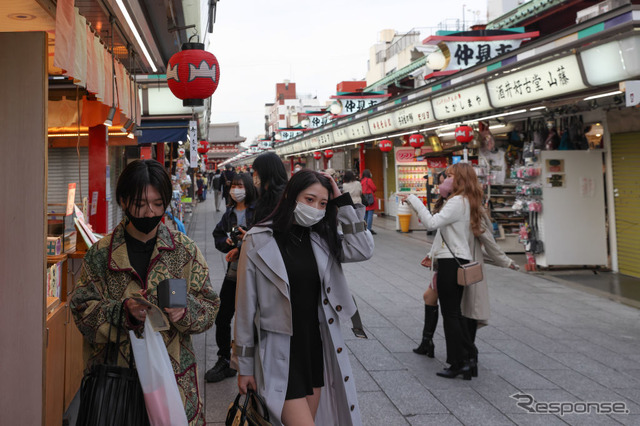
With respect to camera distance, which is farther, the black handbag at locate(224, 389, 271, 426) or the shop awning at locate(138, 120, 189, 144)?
the shop awning at locate(138, 120, 189, 144)

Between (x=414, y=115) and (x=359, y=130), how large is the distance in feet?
17.8

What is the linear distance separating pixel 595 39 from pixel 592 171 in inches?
174

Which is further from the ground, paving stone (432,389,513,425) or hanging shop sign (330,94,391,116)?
hanging shop sign (330,94,391,116)

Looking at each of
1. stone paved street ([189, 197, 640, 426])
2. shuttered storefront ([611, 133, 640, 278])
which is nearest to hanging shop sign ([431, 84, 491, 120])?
shuttered storefront ([611, 133, 640, 278])

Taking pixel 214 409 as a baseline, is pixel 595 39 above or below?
above

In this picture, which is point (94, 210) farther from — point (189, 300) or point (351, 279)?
point (189, 300)

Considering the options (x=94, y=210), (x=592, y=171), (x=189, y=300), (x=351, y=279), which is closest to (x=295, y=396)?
(x=189, y=300)

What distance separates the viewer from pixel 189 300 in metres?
2.42

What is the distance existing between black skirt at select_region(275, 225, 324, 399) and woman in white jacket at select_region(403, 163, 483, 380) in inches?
84.5

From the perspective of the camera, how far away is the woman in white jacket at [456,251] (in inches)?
191

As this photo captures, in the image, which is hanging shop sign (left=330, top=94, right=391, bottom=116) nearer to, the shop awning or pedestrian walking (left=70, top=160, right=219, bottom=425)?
the shop awning

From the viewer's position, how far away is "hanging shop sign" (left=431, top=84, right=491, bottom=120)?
955cm

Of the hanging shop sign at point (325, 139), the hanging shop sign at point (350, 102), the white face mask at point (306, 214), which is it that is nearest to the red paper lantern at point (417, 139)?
the hanging shop sign at point (350, 102)

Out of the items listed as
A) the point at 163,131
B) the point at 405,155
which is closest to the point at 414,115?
the point at 163,131
